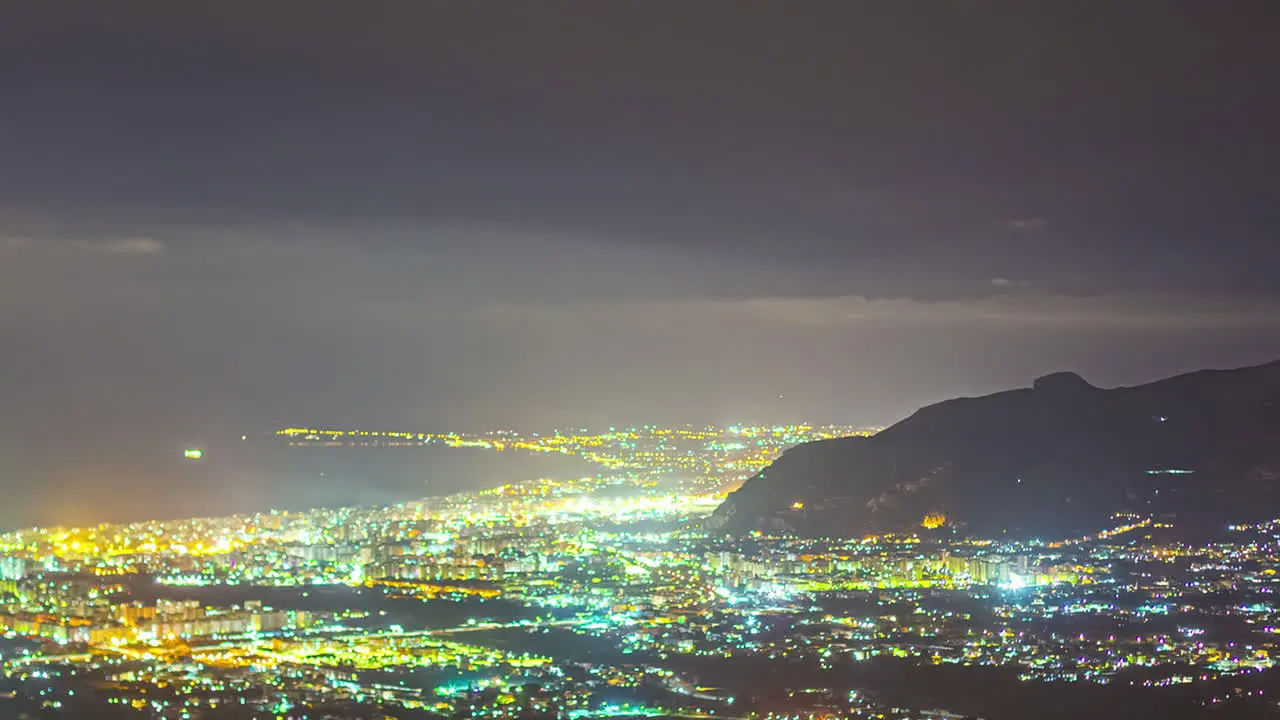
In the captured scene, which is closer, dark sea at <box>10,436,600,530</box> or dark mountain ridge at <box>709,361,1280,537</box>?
dark mountain ridge at <box>709,361,1280,537</box>

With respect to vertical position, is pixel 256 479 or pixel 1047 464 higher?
pixel 256 479

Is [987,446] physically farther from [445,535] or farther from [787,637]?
[787,637]

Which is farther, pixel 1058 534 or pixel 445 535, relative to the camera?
pixel 445 535

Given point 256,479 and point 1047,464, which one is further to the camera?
point 256,479

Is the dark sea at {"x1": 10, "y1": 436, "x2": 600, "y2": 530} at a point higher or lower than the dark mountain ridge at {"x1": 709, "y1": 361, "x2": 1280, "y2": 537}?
higher

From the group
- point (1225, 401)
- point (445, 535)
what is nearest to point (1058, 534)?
point (1225, 401)

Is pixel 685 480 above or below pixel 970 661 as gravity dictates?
above

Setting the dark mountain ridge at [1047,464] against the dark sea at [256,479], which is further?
the dark sea at [256,479]

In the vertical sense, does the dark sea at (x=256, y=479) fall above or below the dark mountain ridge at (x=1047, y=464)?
above
